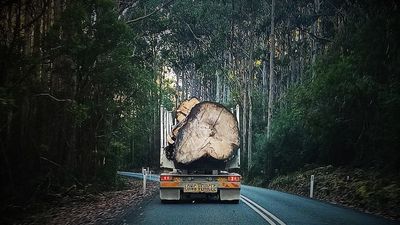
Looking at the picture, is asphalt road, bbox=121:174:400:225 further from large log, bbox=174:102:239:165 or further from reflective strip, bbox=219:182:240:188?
large log, bbox=174:102:239:165

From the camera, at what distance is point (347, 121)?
19484mm

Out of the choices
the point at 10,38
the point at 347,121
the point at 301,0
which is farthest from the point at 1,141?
the point at 301,0

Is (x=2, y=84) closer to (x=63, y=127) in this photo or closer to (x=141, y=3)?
(x=63, y=127)

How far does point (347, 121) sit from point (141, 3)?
13.2 m

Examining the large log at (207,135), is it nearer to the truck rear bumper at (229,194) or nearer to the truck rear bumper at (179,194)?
the truck rear bumper at (179,194)

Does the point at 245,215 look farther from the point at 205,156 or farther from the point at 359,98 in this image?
the point at 359,98

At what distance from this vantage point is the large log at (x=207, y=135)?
12445 mm

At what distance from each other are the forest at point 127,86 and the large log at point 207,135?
9.14ft

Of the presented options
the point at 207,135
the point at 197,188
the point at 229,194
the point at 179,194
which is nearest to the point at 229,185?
the point at 229,194

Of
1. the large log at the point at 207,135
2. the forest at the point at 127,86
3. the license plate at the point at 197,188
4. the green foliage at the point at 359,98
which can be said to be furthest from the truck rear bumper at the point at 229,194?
the green foliage at the point at 359,98

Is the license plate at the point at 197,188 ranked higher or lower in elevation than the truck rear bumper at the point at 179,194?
higher

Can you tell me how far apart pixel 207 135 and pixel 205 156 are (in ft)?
1.93

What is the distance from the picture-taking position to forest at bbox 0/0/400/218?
440 inches

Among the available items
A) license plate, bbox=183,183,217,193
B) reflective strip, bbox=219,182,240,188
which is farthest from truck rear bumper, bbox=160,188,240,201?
license plate, bbox=183,183,217,193
